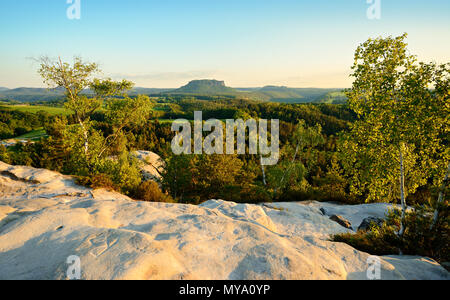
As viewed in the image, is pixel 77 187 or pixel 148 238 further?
pixel 77 187

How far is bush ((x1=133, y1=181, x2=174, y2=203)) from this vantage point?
1598 centimetres

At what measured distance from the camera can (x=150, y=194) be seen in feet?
53.6

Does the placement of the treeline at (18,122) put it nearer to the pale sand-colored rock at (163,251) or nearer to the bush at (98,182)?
the bush at (98,182)

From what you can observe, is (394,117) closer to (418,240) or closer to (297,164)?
(418,240)

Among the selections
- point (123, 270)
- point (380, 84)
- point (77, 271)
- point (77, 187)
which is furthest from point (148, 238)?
point (77, 187)

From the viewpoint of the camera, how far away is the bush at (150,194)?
16.0 meters

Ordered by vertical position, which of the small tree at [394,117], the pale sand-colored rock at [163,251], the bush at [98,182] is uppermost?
the small tree at [394,117]

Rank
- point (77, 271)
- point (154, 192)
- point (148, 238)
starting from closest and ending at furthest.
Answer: point (77, 271) < point (148, 238) < point (154, 192)

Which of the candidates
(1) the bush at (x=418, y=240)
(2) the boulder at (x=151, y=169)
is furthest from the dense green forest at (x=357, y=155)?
(2) the boulder at (x=151, y=169)

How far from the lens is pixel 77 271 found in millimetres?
4020

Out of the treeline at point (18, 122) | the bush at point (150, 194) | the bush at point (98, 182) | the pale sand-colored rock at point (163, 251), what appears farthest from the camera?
the treeline at point (18, 122)
